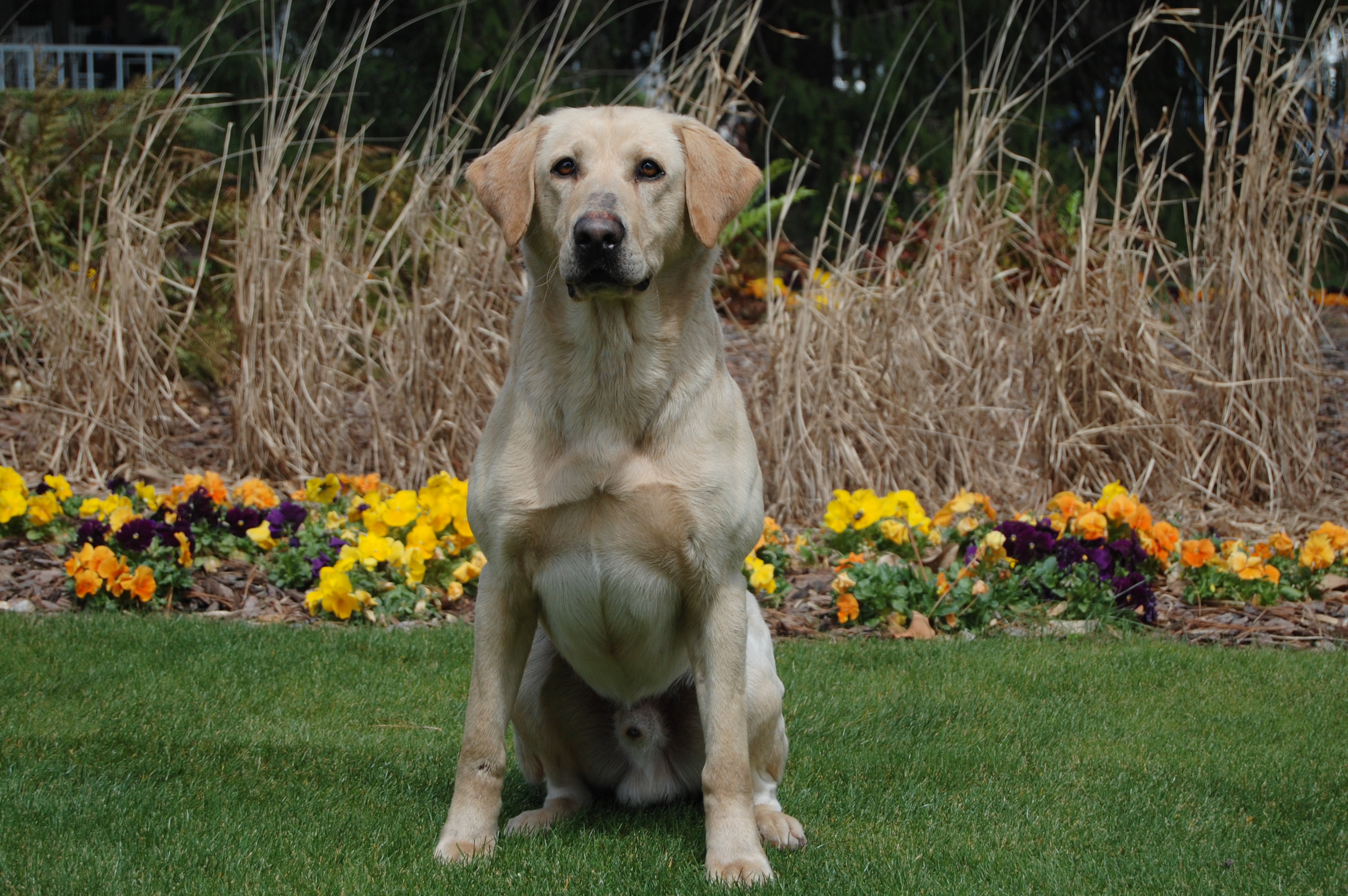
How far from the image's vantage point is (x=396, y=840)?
2777mm

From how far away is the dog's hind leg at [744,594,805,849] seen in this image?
2865 millimetres

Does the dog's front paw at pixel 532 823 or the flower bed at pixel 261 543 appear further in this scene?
the flower bed at pixel 261 543

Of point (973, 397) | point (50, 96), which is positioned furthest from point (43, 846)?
point (50, 96)

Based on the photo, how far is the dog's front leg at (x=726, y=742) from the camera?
8.64ft

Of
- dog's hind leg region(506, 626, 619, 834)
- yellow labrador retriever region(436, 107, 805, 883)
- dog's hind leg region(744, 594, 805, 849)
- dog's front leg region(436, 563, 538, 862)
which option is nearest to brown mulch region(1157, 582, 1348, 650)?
dog's hind leg region(744, 594, 805, 849)

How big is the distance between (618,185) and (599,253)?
20 centimetres

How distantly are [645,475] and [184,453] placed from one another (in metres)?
4.50

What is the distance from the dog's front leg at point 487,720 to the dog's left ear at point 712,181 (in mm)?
899

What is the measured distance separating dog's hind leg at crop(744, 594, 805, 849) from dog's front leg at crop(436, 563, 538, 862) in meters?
0.54

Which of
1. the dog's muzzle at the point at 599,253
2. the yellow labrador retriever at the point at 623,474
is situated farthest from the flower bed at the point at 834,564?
the dog's muzzle at the point at 599,253

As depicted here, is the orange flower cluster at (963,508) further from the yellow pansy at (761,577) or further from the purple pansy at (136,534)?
the purple pansy at (136,534)

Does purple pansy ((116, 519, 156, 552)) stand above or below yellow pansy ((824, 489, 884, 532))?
below

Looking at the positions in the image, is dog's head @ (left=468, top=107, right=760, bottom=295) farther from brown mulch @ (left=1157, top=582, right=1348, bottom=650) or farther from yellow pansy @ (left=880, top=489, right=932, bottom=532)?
brown mulch @ (left=1157, top=582, right=1348, bottom=650)

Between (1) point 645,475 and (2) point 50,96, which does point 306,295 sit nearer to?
(2) point 50,96
